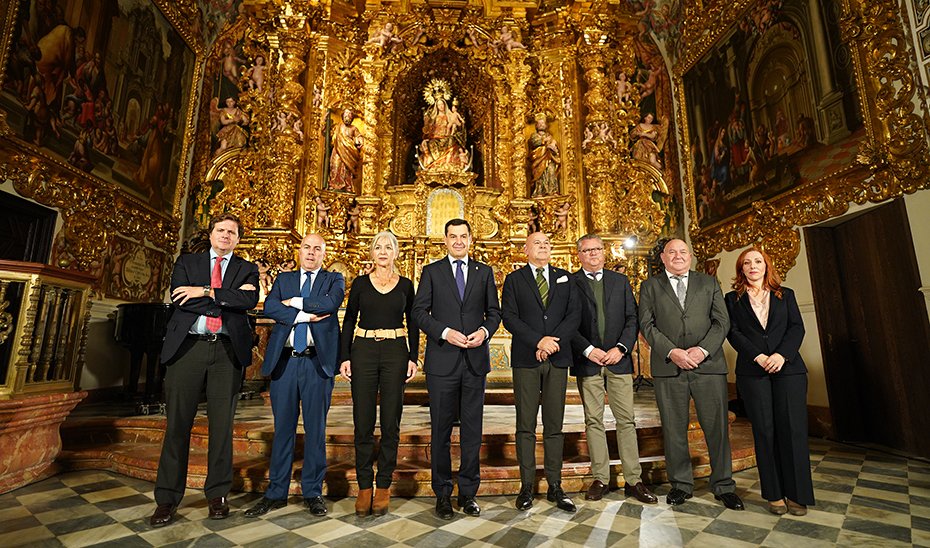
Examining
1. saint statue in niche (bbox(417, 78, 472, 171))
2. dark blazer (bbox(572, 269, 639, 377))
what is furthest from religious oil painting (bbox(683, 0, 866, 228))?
saint statue in niche (bbox(417, 78, 472, 171))

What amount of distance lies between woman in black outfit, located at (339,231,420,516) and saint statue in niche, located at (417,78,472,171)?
635cm

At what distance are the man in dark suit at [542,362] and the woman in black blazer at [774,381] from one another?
1.14 m

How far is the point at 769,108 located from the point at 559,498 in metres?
6.36

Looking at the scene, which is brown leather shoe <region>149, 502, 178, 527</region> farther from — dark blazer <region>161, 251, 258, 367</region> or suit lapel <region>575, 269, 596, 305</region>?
suit lapel <region>575, 269, 596, 305</region>

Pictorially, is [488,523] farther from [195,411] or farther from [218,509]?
[195,411]

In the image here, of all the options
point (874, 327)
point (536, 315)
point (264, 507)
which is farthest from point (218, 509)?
point (874, 327)

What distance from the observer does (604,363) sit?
3055mm

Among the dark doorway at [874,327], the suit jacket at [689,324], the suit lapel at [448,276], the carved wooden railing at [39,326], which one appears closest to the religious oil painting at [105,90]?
the carved wooden railing at [39,326]

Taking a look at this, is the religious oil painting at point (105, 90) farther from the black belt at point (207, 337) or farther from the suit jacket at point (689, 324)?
the suit jacket at point (689, 324)

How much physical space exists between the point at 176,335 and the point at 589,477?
2956mm

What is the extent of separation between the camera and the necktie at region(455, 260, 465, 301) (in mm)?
2992

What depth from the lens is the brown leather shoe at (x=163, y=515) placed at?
100 inches

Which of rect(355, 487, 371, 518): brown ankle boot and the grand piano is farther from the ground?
the grand piano

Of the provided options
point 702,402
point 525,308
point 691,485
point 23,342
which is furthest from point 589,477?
point 23,342
